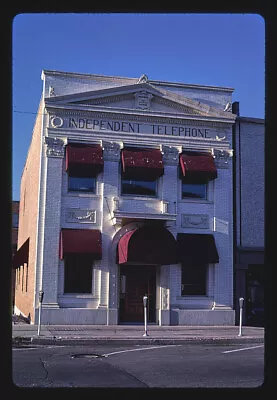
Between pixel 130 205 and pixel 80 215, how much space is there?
6.29 ft

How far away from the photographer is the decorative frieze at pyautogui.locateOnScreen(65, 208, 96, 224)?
69.1 feet

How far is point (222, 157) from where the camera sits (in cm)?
2267

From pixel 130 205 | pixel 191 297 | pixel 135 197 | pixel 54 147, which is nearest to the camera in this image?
pixel 54 147

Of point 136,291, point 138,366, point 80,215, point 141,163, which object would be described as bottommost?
point 138,366

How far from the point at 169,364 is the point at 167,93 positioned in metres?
13.1

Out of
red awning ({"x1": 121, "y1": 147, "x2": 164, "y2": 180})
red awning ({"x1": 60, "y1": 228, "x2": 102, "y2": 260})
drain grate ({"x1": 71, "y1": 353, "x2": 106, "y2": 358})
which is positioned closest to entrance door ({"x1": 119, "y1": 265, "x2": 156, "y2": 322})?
red awning ({"x1": 60, "y1": 228, "x2": 102, "y2": 260})

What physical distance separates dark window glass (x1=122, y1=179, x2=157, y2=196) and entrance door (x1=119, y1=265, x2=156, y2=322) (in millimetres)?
2801

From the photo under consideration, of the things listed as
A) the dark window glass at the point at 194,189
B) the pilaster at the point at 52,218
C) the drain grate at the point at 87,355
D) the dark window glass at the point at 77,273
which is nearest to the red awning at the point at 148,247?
the dark window glass at the point at 77,273

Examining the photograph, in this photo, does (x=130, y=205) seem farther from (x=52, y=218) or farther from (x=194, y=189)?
(x=52, y=218)

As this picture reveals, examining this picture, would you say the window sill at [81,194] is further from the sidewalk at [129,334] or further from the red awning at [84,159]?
the sidewalk at [129,334]

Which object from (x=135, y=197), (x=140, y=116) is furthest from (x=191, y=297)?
(x=140, y=116)

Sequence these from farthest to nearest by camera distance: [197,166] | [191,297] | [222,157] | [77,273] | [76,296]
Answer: [222,157], [197,166], [191,297], [77,273], [76,296]

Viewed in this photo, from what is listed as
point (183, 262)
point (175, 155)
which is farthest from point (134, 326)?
point (175, 155)

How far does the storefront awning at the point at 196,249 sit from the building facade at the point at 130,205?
0.13ft
